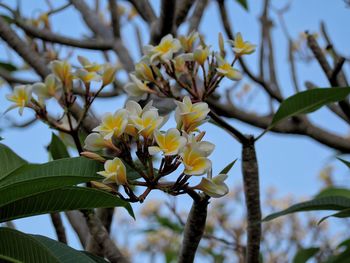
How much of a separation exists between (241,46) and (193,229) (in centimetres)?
36

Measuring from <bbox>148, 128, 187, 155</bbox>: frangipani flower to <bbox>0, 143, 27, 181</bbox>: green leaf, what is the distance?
178 millimetres

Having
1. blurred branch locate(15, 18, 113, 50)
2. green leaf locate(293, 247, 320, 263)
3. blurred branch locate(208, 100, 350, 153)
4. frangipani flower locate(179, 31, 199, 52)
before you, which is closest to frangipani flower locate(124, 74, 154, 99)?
frangipani flower locate(179, 31, 199, 52)

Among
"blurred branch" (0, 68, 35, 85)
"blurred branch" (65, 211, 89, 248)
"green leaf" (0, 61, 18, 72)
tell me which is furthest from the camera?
"blurred branch" (0, 68, 35, 85)

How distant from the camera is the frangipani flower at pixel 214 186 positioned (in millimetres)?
646

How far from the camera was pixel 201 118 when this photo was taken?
2.26ft

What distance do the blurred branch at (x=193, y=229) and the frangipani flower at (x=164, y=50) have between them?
10.6 inches

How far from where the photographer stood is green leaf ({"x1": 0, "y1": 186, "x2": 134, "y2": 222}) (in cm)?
60

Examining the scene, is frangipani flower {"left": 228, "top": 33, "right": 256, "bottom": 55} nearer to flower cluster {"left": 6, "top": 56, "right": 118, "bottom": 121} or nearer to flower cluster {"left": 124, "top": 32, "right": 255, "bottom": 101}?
flower cluster {"left": 124, "top": 32, "right": 255, "bottom": 101}

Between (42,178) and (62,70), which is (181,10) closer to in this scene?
(62,70)

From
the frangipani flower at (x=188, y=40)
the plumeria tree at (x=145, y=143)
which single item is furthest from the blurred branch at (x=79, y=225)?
the frangipani flower at (x=188, y=40)

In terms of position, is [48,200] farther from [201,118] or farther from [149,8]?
[149,8]

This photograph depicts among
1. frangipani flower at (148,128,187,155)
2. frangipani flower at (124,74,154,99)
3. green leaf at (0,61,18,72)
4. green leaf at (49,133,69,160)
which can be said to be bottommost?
frangipani flower at (148,128,187,155)

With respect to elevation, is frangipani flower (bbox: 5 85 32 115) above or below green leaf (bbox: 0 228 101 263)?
above

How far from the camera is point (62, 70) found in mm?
902
